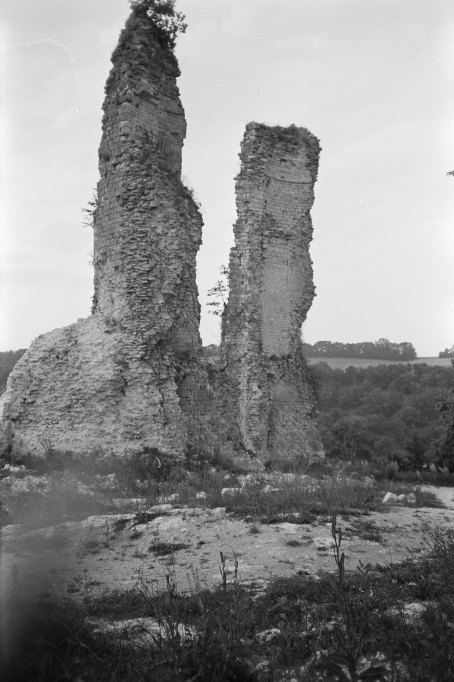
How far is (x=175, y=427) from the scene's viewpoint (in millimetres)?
11930

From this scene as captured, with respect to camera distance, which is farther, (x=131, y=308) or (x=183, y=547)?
(x=131, y=308)

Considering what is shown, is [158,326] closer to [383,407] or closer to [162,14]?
[162,14]

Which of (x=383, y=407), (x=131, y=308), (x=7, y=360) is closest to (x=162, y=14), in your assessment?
(x=131, y=308)

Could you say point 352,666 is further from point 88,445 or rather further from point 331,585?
point 88,445

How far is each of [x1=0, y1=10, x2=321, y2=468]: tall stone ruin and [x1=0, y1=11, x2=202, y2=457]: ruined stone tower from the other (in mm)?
25

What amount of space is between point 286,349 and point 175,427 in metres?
4.76

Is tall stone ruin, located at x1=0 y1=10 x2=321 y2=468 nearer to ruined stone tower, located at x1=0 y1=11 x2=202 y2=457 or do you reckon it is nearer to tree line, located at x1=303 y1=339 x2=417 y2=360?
ruined stone tower, located at x1=0 y1=11 x2=202 y2=457

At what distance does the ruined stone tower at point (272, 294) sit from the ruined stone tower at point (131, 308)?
6.23 feet

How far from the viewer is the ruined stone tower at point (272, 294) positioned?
49.2 ft

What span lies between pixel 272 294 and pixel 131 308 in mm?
4472

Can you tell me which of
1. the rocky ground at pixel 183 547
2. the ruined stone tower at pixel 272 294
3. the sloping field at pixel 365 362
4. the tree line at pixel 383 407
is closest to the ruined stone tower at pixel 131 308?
the ruined stone tower at pixel 272 294

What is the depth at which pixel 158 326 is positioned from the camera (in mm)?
12383

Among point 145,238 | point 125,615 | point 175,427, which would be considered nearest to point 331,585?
point 125,615

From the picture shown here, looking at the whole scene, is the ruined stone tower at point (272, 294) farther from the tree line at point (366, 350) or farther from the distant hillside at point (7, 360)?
the tree line at point (366, 350)
